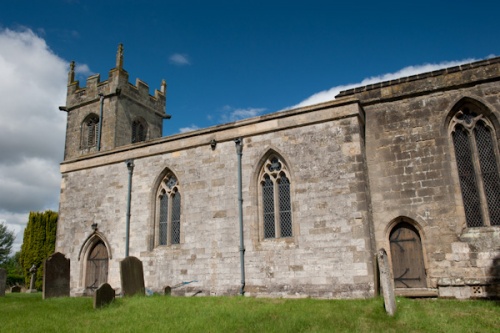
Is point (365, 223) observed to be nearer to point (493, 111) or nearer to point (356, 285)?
point (356, 285)

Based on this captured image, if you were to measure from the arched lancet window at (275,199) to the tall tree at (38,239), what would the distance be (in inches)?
716

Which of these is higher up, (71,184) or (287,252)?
(71,184)

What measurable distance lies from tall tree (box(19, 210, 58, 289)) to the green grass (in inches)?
647

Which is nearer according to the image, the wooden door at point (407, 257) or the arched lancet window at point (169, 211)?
the wooden door at point (407, 257)

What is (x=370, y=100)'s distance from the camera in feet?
42.7

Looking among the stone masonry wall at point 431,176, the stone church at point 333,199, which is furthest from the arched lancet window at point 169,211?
the stone masonry wall at point 431,176

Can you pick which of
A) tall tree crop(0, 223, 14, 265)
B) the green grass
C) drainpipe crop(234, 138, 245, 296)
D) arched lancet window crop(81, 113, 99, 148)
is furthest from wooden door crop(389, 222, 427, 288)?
tall tree crop(0, 223, 14, 265)

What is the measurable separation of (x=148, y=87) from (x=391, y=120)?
19.5 metres

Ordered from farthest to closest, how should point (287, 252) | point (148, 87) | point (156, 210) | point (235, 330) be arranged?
1. point (148, 87)
2. point (156, 210)
3. point (287, 252)
4. point (235, 330)

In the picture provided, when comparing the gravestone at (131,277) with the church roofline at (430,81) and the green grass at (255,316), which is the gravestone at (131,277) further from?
the church roofline at (430,81)

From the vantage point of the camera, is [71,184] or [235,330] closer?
[235,330]

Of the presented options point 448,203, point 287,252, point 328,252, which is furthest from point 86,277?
point 448,203

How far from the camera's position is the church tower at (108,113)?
82.0 feet

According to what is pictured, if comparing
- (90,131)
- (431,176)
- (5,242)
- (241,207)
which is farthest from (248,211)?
(5,242)
